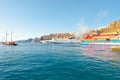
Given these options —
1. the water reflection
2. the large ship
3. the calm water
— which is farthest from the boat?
the calm water

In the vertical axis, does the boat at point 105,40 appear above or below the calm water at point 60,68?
above

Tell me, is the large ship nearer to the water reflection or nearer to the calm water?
the water reflection

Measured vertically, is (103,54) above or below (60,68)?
below

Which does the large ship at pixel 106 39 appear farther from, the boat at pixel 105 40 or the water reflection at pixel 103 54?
the water reflection at pixel 103 54

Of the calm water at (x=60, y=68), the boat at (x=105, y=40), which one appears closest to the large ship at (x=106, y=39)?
the boat at (x=105, y=40)

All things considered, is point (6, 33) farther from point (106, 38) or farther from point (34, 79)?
point (34, 79)

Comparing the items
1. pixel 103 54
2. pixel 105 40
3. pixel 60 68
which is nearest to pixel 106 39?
pixel 105 40

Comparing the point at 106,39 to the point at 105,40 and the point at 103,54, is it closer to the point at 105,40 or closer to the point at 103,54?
the point at 105,40

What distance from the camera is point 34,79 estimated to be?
52.6 feet

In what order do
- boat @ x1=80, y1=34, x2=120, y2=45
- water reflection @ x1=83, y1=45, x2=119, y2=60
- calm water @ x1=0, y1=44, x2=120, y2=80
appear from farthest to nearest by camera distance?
1. boat @ x1=80, y1=34, x2=120, y2=45
2. water reflection @ x1=83, y1=45, x2=119, y2=60
3. calm water @ x1=0, y1=44, x2=120, y2=80

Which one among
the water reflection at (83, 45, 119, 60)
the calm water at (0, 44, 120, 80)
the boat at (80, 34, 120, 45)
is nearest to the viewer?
the calm water at (0, 44, 120, 80)

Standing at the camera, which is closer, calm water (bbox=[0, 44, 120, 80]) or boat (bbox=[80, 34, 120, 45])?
calm water (bbox=[0, 44, 120, 80])

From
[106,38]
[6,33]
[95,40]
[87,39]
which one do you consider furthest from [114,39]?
[6,33]

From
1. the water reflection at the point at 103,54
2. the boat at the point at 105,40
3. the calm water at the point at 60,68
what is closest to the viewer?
the calm water at the point at 60,68
